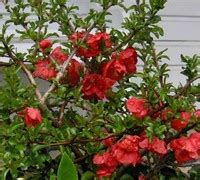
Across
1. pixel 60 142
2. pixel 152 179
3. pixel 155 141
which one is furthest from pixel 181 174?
pixel 60 142

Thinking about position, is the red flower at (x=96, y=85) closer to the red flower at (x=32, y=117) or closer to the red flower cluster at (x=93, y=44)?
the red flower cluster at (x=93, y=44)

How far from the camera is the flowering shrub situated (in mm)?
2330

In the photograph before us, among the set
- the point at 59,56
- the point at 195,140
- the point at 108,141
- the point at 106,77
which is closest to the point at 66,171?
the point at 108,141

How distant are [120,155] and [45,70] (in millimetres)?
565

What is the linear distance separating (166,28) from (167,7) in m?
0.15

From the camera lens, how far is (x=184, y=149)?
7.81 ft

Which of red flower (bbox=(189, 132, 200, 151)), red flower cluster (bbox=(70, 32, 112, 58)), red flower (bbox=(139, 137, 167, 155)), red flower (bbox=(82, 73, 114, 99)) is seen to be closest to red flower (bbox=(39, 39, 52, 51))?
red flower cluster (bbox=(70, 32, 112, 58))

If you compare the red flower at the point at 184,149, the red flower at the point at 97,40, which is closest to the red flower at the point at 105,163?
the red flower at the point at 184,149

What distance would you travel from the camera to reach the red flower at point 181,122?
234 cm

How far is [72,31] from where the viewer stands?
286cm

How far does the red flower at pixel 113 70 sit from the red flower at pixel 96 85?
0.03 meters

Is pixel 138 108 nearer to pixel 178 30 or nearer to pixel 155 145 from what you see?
pixel 155 145

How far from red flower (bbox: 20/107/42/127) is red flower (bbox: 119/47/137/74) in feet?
1.60

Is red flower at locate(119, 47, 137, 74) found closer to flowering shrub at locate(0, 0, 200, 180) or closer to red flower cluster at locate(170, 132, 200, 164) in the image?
flowering shrub at locate(0, 0, 200, 180)
